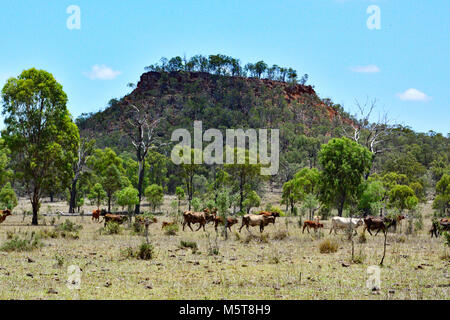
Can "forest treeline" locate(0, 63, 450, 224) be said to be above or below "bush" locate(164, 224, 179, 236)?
above

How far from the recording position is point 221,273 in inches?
471

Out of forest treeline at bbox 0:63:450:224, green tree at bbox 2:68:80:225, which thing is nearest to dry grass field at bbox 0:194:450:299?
forest treeline at bbox 0:63:450:224

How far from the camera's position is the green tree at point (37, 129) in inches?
1105

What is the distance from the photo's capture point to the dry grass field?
948 cm

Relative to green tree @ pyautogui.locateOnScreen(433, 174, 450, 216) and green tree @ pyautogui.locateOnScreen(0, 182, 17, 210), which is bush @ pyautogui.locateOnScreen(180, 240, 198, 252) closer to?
green tree @ pyautogui.locateOnScreen(0, 182, 17, 210)

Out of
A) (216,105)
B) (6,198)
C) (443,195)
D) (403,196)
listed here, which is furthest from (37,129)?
(216,105)

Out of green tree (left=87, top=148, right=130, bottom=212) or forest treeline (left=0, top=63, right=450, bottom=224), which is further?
green tree (left=87, top=148, right=130, bottom=212)

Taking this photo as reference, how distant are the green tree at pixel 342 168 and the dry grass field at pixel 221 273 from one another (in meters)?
17.7

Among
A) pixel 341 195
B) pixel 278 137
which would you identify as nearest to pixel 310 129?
pixel 278 137

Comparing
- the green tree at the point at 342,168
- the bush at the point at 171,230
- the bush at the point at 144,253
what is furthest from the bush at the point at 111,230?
the green tree at the point at 342,168

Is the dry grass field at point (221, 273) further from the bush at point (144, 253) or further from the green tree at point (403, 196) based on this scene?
the green tree at point (403, 196)

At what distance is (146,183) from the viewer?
64.2m

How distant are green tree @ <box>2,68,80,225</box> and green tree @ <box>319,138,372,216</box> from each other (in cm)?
2153
